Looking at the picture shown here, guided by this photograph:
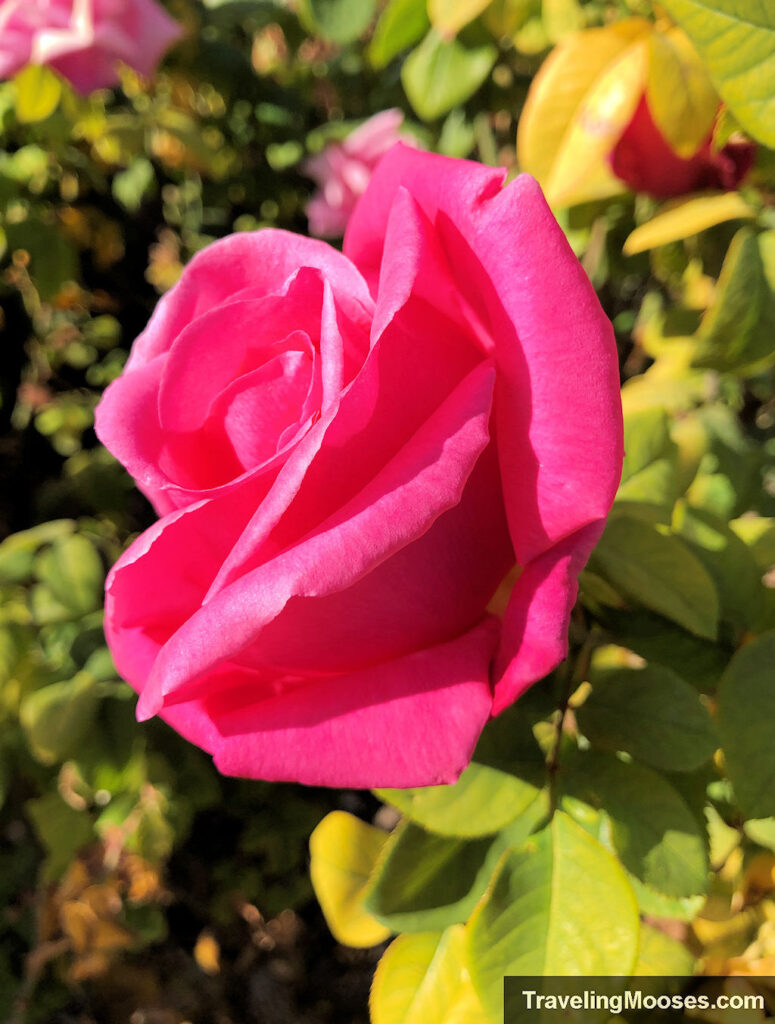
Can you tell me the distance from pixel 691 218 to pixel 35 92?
0.77 m

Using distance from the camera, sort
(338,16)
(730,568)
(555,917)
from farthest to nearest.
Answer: (338,16), (730,568), (555,917)

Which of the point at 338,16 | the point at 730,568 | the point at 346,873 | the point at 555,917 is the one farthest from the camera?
the point at 338,16

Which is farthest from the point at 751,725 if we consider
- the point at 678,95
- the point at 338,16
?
the point at 338,16

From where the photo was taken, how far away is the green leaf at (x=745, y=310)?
481mm

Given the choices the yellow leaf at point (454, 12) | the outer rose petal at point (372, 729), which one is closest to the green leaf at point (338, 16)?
the yellow leaf at point (454, 12)

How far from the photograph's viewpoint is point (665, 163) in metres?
0.58

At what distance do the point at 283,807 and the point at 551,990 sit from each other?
3.65 feet

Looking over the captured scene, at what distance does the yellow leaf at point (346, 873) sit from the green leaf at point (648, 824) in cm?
24

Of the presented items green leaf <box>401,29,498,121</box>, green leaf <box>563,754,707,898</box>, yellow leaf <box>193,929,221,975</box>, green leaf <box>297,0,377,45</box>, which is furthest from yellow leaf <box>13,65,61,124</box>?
yellow leaf <box>193,929,221,975</box>

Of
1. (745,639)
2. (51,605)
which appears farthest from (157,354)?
(51,605)

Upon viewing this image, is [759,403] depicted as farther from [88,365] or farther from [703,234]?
[88,365]

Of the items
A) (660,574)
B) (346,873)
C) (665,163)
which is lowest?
(346,873)

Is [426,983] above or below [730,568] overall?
below

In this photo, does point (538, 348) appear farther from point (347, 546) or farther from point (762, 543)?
point (762, 543)
